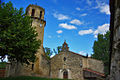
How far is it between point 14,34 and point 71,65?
13.8m

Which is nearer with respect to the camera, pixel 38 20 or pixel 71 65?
pixel 71 65

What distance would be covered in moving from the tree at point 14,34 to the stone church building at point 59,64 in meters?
8.12

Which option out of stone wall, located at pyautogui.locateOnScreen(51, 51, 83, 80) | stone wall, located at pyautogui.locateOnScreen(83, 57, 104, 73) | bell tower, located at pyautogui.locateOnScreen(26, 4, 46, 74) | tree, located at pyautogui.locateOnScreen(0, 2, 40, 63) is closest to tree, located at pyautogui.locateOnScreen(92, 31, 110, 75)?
stone wall, located at pyautogui.locateOnScreen(83, 57, 104, 73)

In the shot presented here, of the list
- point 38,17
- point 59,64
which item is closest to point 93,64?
point 59,64

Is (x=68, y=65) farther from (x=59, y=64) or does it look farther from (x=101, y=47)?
(x=101, y=47)

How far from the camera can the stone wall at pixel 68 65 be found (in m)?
21.9

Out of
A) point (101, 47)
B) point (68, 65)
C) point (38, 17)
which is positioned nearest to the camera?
A: point (68, 65)

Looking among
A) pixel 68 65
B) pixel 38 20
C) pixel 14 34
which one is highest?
pixel 38 20

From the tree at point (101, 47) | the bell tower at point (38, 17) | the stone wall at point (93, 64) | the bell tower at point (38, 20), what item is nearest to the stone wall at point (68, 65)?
the stone wall at point (93, 64)

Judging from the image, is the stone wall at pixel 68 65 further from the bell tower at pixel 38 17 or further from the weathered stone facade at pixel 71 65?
the bell tower at pixel 38 17

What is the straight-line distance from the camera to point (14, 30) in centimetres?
1245

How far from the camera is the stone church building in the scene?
21.1 metres

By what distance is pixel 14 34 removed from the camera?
1221 centimetres

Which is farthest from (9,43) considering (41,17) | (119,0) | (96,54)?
(96,54)
